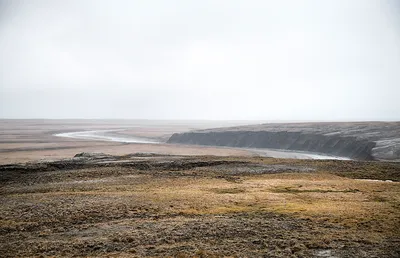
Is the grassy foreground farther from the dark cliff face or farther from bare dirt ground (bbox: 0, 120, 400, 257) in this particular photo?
the dark cliff face

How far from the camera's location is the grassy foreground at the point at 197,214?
14922mm

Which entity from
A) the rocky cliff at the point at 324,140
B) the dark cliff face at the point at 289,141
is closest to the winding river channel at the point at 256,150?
the dark cliff face at the point at 289,141

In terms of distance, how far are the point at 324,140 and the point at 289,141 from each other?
488 inches

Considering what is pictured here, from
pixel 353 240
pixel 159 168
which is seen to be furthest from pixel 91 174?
pixel 353 240

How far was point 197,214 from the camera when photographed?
20375mm

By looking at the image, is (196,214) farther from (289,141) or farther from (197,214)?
(289,141)

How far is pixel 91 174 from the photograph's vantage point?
35500 millimetres

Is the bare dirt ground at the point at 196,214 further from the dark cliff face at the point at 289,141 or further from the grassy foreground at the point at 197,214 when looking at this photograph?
the dark cliff face at the point at 289,141

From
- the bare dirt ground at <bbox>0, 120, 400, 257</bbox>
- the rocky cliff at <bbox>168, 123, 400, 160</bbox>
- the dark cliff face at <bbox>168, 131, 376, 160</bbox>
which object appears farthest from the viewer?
the dark cliff face at <bbox>168, 131, 376, 160</bbox>

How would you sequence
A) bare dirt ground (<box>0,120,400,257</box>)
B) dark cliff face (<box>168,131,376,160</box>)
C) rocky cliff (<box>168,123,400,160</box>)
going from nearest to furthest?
bare dirt ground (<box>0,120,400,257</box>), rocky cliff (<box>168,123,400,160</box>), dark cliff face (<box>168,131,376,160</box>)

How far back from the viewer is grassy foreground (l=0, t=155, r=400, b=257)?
14.9m

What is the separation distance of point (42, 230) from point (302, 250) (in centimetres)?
1450

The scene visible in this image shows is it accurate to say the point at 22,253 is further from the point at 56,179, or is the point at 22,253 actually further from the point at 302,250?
the point at 56,179

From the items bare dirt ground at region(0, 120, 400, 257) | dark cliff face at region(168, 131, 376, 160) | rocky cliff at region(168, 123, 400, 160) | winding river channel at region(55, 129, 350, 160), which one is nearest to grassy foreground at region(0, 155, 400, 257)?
bare dirt ground at region(0, 120, 400, 257)
